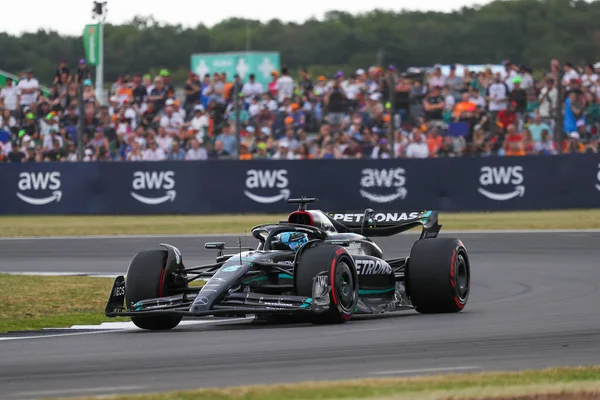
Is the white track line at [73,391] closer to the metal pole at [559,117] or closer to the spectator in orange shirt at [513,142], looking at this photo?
the metal pole at [559,117]

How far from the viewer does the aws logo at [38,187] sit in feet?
93.3

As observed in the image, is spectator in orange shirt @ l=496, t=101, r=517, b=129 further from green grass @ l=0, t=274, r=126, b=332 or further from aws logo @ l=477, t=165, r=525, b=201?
green grass @ l=0, t=274, r=126, b=332

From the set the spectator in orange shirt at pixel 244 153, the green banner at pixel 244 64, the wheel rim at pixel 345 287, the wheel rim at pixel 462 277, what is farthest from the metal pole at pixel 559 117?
Result: the green banner at pixel 244 64

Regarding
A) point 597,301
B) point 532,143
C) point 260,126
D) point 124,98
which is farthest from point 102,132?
point 597,301

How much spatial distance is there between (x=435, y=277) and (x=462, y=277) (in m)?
0.53

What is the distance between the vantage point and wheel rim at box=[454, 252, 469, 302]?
11.9 metres

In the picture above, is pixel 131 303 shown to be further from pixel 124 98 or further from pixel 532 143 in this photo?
pixel 124 98

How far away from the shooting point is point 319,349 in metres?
8.96

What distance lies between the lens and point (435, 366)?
26.3 ft

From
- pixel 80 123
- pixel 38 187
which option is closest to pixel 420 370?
pixel 38 187

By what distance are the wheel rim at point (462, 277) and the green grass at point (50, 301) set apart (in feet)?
11.2

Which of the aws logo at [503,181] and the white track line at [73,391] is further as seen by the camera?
the aws logo at [503,181]

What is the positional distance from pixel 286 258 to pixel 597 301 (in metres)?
3.61

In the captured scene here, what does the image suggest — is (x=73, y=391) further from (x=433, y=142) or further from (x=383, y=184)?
(x=433, y=142)
